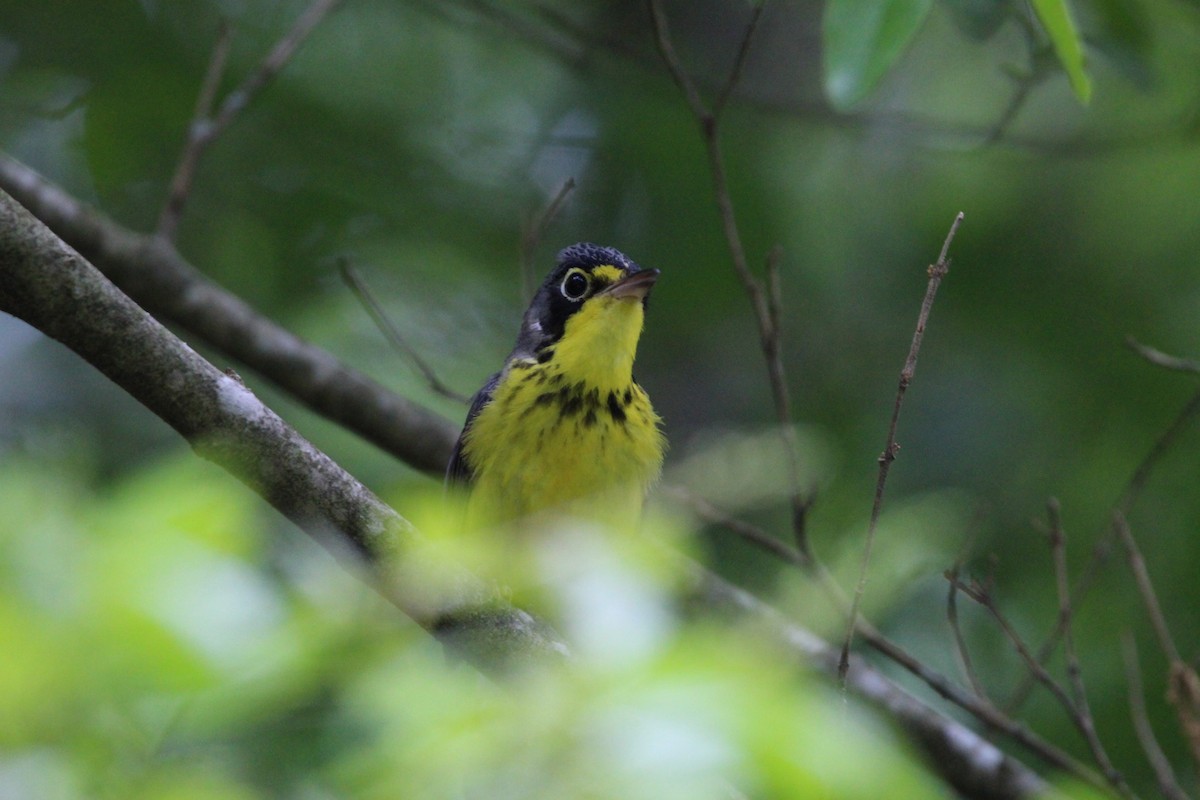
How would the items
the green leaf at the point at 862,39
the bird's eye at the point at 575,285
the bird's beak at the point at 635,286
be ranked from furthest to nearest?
the bird's eye at the point at 575,285 < the bird's beak at the point at 635,286 < the green leaf at the point at 862,39

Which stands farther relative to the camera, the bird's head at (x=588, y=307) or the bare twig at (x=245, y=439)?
the bird's head at (x=588, y=307)

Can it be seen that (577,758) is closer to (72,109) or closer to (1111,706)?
(1111,706)

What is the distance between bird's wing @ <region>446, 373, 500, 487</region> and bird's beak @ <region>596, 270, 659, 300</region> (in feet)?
2.07

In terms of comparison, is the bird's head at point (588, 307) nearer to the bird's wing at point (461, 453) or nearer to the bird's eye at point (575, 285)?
the bird's eye at point (575, 285)

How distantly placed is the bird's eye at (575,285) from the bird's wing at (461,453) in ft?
1.52

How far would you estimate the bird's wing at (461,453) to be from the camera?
5.51m

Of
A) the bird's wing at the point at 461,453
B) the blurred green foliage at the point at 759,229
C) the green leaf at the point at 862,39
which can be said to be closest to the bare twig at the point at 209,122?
the blurred green foliage at the point at 759,229

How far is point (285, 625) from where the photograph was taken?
198 cm

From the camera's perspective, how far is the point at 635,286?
537 cm

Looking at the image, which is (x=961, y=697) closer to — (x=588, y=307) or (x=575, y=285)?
(x=588, y=307)

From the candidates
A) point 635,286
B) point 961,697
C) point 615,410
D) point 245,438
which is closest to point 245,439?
point 245,438

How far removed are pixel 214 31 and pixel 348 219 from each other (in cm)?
128

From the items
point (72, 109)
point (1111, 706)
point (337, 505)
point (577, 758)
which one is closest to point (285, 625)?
point (577, 758)

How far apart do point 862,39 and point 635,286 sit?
160 centimetres
